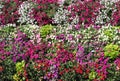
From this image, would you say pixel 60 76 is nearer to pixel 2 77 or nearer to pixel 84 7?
pixel 2 77

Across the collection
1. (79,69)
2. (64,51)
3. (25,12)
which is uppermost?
(25,12)

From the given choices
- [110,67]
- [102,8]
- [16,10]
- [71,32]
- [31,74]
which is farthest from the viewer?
[16,10]

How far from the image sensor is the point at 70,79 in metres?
7.78

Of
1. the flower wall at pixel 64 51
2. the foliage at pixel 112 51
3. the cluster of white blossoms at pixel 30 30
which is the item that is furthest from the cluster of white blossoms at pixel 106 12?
the foliage at pixel 112 51

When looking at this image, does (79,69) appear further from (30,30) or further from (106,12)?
(106,12)

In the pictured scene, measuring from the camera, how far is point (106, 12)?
10680 mm

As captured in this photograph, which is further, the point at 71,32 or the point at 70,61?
the point at 71,32

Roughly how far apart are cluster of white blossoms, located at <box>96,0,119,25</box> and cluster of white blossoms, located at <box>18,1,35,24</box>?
2019 mm

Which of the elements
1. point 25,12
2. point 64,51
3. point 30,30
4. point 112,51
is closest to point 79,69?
point 64,51

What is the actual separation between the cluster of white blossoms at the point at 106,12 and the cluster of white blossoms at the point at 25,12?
2019 millimetres

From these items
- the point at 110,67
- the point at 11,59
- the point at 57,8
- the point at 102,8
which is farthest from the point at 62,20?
the point at 110,67

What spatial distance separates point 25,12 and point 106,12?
252 cm

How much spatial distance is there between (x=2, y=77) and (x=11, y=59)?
445 millimetres

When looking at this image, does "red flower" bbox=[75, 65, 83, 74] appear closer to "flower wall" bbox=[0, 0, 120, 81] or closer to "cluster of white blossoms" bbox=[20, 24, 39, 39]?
"flower wall" bbox=[0, 0, 120, 81]
